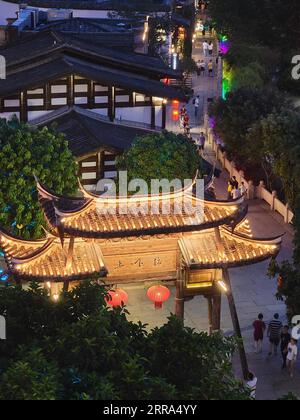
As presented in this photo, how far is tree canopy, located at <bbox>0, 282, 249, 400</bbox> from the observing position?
13.9m

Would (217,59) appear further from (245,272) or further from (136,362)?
(136,362)

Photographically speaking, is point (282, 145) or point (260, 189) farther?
point (260, 189)

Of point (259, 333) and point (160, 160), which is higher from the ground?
point (160, 160)

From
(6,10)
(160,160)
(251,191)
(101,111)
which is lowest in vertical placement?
(251,191)

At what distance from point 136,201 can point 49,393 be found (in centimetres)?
1228

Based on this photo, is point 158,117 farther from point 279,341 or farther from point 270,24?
point 270,24

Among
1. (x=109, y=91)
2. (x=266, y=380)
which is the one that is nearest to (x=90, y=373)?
(x=266, y=380)

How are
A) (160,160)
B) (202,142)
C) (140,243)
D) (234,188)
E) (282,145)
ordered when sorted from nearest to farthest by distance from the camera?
(140,243), (160,160), (282,145), (234,188), (202,142)

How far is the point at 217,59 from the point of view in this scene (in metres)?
84.2

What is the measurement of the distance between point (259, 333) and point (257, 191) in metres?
18.3

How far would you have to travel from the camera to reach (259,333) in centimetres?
2752
